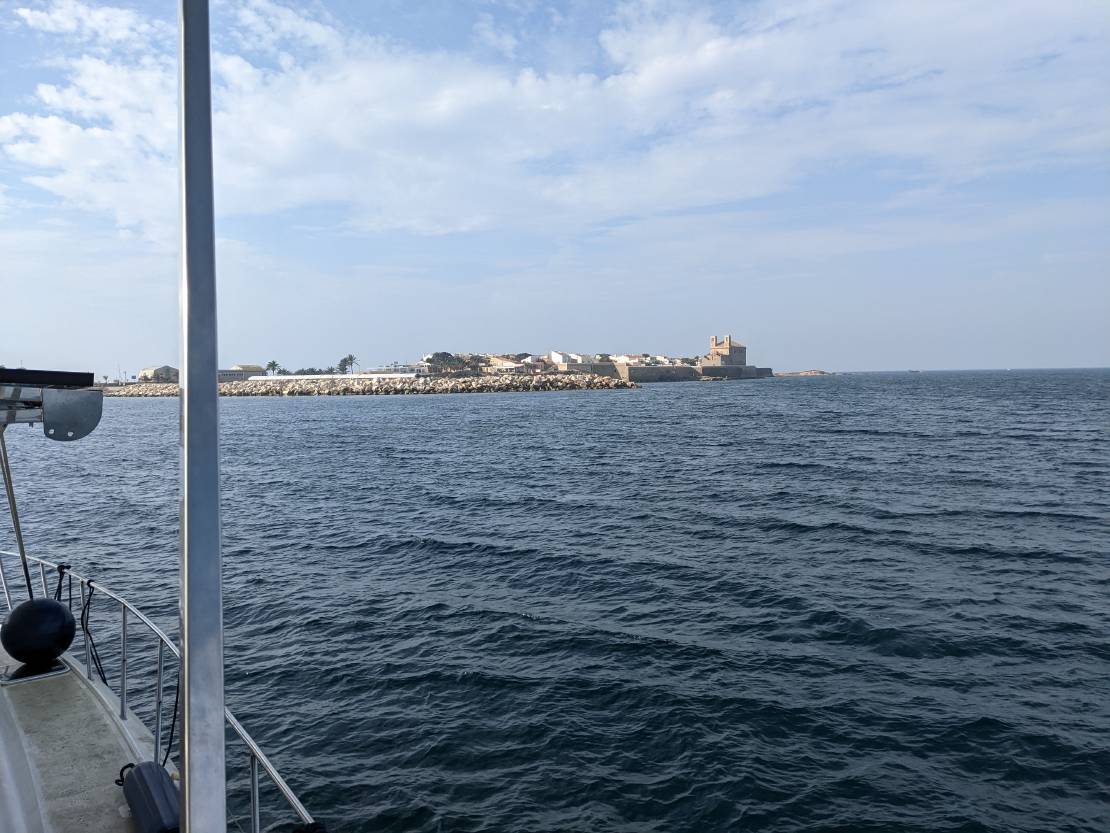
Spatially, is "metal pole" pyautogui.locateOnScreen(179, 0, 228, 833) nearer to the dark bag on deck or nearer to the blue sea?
the dark bag on deck

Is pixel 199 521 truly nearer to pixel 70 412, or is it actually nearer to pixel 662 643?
pixel 70 412

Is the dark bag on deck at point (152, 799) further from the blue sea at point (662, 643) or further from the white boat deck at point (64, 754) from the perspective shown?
the blue sea at point (662, 643)

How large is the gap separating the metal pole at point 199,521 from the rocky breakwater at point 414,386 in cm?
16308

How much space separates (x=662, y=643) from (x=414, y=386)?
Answer: 157805 mm

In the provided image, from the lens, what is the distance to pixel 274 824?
352 inches

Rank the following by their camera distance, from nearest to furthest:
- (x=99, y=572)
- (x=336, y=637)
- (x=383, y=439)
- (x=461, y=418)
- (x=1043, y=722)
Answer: (x=1043, y=722), (x=336, y=637), (x=99, y=572), (x=383, y=439), (x=461, y=418)

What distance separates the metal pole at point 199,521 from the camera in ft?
7.70

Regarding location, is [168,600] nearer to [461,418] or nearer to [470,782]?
[470,782]

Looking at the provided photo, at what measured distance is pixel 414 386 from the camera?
16762 centimetres

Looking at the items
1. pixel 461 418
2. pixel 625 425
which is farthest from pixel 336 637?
pixel 461 418

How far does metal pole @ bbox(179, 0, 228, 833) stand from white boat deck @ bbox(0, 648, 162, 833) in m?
4.09

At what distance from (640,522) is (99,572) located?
56.5 feet

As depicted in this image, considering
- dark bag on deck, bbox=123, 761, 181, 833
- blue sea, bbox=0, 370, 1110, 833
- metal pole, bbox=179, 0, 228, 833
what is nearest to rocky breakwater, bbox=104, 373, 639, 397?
blue sea, bbox=0, 370, 1110, 833

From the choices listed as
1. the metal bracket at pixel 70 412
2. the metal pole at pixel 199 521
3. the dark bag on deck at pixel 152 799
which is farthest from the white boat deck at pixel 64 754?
the metal pole at pixel 199 521
